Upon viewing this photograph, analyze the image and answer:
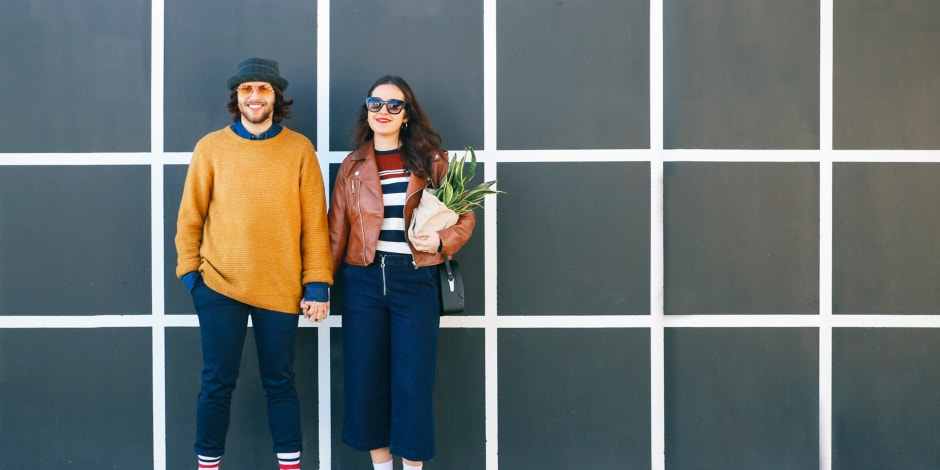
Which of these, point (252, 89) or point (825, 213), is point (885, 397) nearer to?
point (825, 213)

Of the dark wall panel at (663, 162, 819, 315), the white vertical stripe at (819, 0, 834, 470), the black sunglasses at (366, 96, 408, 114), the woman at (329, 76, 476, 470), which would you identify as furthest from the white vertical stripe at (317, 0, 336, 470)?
the white vertical stripe at (819, 0, 834, 470)

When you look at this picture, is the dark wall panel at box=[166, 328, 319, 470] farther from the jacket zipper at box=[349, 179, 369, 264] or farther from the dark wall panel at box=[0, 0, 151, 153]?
the dark wall panel at box=[0, 0, 151, 153]

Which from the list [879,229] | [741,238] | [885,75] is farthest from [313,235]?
[885,75]

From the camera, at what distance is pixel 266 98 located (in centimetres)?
288

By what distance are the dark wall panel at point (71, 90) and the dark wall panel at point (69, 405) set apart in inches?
39.8

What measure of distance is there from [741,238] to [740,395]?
80 cm

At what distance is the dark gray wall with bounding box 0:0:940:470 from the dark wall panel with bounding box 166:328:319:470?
11mm

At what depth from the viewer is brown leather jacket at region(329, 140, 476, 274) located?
2842mm

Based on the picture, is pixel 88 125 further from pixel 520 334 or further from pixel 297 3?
pixel 520 334

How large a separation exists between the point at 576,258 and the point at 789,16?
1649 millimetres

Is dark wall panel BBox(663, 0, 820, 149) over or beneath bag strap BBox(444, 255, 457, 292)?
over

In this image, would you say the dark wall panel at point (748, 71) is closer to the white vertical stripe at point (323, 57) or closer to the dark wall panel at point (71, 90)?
the white vertical stripe at point (323, 57)

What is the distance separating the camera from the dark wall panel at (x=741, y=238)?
3.44 meters

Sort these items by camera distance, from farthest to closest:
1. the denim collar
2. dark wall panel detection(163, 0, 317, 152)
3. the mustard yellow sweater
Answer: dark wall panel detection(163, 0, 317, 152), the denim collar, the mustard yellow sweater
